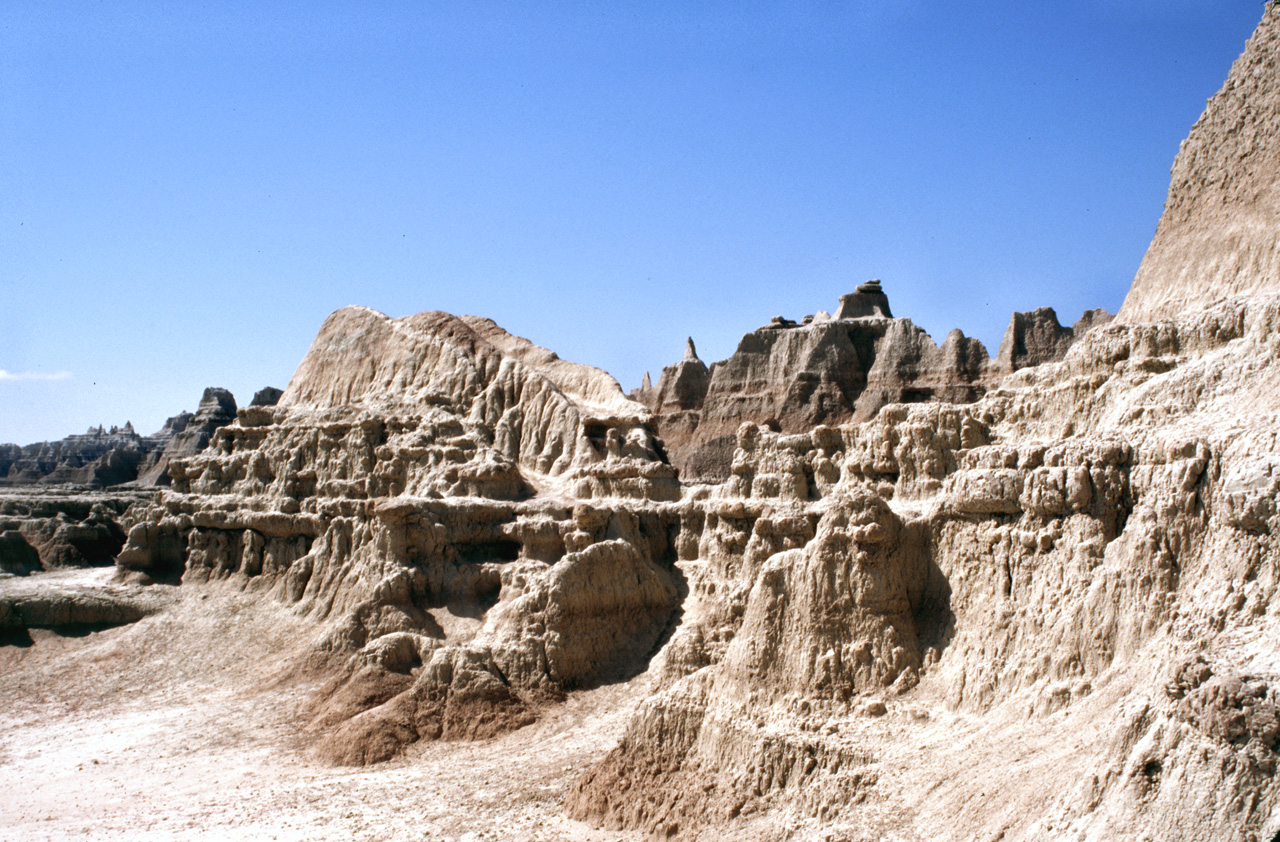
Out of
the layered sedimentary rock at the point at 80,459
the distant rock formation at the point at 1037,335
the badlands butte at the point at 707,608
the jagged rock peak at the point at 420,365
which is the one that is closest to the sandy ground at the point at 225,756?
the badlands butte at the point at 707,608

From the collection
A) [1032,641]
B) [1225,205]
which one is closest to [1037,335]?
[1225,205]

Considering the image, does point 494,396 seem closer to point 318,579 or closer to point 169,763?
point 318,579

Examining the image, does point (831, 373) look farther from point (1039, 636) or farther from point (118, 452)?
point (118, 452)

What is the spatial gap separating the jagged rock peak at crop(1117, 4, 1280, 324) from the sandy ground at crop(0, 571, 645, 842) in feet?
46.9

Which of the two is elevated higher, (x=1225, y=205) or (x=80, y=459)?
(x=1225, y=205)

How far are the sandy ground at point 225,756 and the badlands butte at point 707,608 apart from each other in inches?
4.6

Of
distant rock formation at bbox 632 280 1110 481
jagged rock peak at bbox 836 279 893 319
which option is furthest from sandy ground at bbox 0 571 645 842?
jagged rock peak at bbox 836 279 893 319

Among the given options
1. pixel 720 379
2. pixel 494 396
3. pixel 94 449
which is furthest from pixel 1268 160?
pixel 94 449

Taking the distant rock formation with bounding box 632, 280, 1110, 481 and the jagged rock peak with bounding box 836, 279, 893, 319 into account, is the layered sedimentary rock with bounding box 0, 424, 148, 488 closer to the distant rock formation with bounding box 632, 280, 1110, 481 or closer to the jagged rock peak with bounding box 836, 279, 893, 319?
the distant rock formation with bounding box 632, 280, 1110, 481

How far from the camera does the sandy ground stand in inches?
742

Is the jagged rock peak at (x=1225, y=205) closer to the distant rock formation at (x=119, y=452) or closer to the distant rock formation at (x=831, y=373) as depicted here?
the distant rock formation at (x=831, y=373)

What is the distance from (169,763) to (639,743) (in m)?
→ 11.9

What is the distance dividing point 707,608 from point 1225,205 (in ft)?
47.2

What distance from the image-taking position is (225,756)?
2345cm
